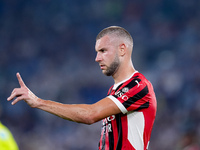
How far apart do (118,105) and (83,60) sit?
6277 mm

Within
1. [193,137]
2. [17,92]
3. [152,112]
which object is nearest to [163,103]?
[193,137]

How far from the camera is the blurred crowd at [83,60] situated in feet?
26.5

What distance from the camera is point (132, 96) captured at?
10.1 ft

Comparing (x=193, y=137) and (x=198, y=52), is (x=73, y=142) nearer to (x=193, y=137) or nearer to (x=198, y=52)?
(x=193, y=137)

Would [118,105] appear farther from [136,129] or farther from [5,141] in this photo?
[5,141]

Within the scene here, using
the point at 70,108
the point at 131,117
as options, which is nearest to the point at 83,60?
the point at 131,117

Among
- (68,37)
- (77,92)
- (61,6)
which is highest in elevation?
(61,6)

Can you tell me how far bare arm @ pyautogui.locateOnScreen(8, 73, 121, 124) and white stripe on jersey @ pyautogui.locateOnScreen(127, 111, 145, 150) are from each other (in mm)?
184

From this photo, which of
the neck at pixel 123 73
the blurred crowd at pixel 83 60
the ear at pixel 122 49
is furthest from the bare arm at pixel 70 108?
the blurred crowd at pixel 83 60

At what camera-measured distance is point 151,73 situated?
865 centimetres

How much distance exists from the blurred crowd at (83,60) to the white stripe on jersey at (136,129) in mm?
4436

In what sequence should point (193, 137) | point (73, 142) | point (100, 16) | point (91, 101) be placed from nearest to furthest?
point (193, 137), point (73, 142), point (91, 101), point (100, 16)

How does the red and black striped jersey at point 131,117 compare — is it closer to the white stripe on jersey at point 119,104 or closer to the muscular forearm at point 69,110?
the white stripe on jersey at point 119,104

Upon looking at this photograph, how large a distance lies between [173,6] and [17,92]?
741cm
